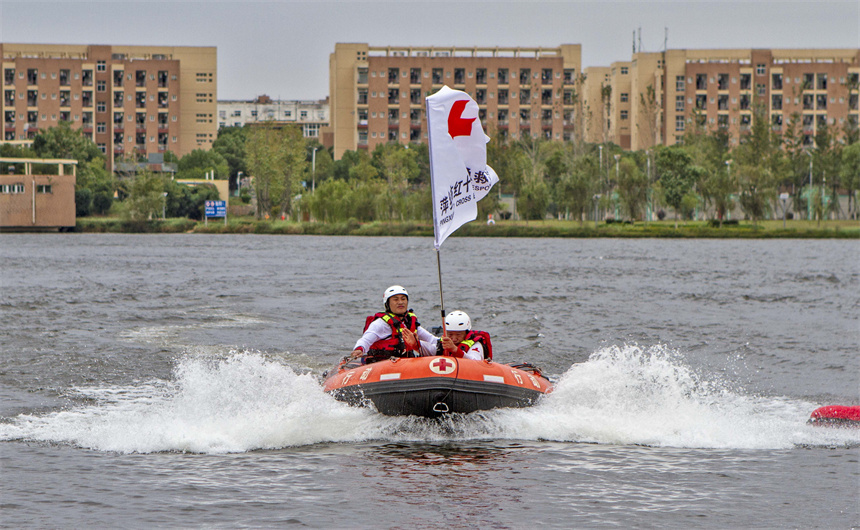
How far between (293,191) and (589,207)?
35.1m

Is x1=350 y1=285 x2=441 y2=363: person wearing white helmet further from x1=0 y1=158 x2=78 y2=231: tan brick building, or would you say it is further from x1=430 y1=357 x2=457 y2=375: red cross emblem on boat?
x1=0 y1=158 x2=78 y2=231: tan brick building

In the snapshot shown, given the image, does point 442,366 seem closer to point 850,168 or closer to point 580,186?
point 580,186

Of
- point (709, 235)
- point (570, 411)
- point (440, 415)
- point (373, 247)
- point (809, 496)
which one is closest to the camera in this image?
point (809, 496)

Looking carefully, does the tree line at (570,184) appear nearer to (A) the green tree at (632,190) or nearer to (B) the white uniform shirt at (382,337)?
(A) the green tree at (632,190)

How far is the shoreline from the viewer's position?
87.8 m

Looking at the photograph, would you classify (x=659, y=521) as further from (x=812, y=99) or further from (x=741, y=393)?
(x=812, y=99)

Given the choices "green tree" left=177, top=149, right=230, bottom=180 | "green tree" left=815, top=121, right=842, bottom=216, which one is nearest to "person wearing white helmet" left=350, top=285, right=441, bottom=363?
"green tree" left=815, top=121, right=842, bottom=216

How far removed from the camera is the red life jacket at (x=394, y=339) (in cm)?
1344

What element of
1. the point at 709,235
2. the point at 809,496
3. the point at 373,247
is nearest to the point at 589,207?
the point at 709,235

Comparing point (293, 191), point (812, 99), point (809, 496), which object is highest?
point (812, 99)

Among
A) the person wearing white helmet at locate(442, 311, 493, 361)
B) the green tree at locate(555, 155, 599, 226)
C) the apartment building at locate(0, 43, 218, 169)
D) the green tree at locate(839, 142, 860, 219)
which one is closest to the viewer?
the person wearing white helmet at locate(442, 311, 493, 361)

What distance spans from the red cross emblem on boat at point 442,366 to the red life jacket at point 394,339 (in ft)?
3.58

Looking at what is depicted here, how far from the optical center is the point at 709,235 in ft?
287

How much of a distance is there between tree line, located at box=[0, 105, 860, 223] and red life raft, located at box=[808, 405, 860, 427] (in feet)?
259
